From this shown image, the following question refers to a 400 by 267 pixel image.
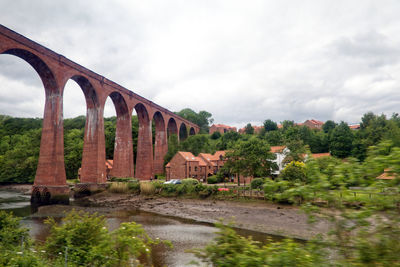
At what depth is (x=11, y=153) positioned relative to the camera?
199 ft

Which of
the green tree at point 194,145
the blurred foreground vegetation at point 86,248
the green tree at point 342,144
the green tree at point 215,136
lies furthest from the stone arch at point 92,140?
the green tree at point 215,136

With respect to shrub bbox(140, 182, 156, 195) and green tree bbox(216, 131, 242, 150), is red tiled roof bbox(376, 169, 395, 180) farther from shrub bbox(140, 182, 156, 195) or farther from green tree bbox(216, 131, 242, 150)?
green tree bbox(216, 131, 242, 150)

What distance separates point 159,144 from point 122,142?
13.7 m

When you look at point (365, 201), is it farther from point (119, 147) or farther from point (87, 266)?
point (119, 147)

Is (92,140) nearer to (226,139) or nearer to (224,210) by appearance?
(224,210)

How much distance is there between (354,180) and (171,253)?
39.0 ft

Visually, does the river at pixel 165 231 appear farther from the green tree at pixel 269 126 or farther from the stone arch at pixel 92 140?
the green tree at pixel 269 126

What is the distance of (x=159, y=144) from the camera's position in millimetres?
53938

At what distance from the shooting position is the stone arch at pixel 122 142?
4022 cm

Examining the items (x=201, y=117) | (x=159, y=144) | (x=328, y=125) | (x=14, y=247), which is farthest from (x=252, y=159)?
(x=201, y=117)

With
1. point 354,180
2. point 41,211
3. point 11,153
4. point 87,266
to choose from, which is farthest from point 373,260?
point 11,153

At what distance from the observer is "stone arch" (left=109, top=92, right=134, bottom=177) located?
40219 mm

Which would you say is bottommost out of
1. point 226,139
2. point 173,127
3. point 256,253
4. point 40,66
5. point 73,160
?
point 256,253

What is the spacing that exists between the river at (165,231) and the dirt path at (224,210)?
Result: 5.17 ft
